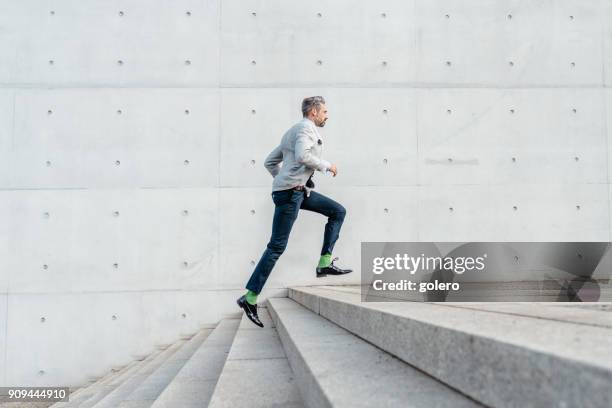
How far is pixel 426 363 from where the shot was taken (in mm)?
1103

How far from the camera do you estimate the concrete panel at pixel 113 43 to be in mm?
4965

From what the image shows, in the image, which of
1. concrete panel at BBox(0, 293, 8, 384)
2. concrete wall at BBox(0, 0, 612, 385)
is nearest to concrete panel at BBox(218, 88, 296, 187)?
concrete wall at BBox(0, 0, 612, 385)

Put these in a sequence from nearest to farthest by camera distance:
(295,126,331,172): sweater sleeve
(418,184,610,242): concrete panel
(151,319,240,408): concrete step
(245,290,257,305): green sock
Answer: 1. (151,319,240,408): concrete step
2. (295,126,331,172): sweater sleeve
3. (245,290,257,305): green sock
4. (418,184,610,242): concrete panel

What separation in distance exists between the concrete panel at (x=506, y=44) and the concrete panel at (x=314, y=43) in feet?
0.78

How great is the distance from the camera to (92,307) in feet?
15.6

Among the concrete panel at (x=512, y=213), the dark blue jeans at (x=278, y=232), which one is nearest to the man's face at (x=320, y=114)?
the dark blue jeans at (x=278, y=232)

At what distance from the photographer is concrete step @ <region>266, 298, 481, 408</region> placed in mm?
966

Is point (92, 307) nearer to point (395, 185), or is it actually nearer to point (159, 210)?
point (159, 210)

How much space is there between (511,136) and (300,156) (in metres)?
3.11

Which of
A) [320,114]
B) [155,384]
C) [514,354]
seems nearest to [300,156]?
[320,114]

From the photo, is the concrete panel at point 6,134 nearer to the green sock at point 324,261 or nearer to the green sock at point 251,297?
the green sock at point 251,297

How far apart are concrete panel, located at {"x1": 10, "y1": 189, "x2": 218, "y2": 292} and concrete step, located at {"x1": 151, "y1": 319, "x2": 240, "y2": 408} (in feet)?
5.37

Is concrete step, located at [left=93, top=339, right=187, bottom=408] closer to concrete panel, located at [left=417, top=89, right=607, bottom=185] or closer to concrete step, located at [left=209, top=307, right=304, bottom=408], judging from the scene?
concrete step, located at [left=209, top=307, right=304, bottom=408]

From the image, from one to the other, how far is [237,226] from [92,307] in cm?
161
